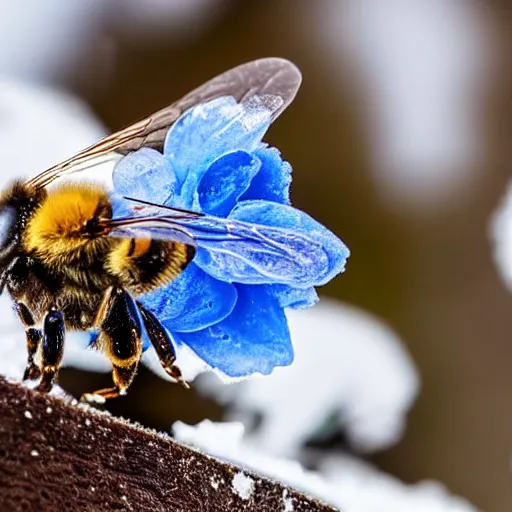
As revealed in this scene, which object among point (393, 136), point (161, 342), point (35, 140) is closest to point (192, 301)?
point (161, 342)

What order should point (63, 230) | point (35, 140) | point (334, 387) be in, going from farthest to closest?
point (334, 387), point (35, 140), point (63, 230)

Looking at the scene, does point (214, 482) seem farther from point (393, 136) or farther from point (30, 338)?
point (393, 136)

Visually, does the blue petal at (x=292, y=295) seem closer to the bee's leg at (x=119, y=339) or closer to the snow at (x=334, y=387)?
the bee's leg at (x=119, y=339)

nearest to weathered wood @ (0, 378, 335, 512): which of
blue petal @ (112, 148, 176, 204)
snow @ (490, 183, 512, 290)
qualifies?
blue petal @ (112, 148, 176, 204)

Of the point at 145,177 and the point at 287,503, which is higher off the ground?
the point at 145,177

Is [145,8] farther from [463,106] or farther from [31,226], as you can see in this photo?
[31,226]

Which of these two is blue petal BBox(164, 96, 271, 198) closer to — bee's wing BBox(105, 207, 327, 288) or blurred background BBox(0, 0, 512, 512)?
bee's wing BBox(105, 207, 327, 288)

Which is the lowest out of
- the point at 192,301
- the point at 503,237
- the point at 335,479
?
the point at 335,479
